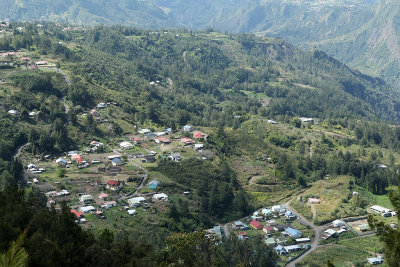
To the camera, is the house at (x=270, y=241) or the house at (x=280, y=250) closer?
the house at (x=280, y=250)

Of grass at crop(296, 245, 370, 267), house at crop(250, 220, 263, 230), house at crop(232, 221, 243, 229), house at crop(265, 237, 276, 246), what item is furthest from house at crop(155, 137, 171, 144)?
grass at crop(296, 245, 370, 267)

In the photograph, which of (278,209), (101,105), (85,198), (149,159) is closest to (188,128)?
(101,105)

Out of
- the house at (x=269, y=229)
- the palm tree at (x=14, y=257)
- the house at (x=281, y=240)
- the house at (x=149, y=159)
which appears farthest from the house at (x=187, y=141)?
the palm tree at (x=14, y=257)

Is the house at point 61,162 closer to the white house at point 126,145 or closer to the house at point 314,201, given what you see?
the white house at point 126,145

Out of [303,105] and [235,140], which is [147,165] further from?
[303,105]

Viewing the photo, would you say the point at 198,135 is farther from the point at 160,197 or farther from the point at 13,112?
the point at 13,112
